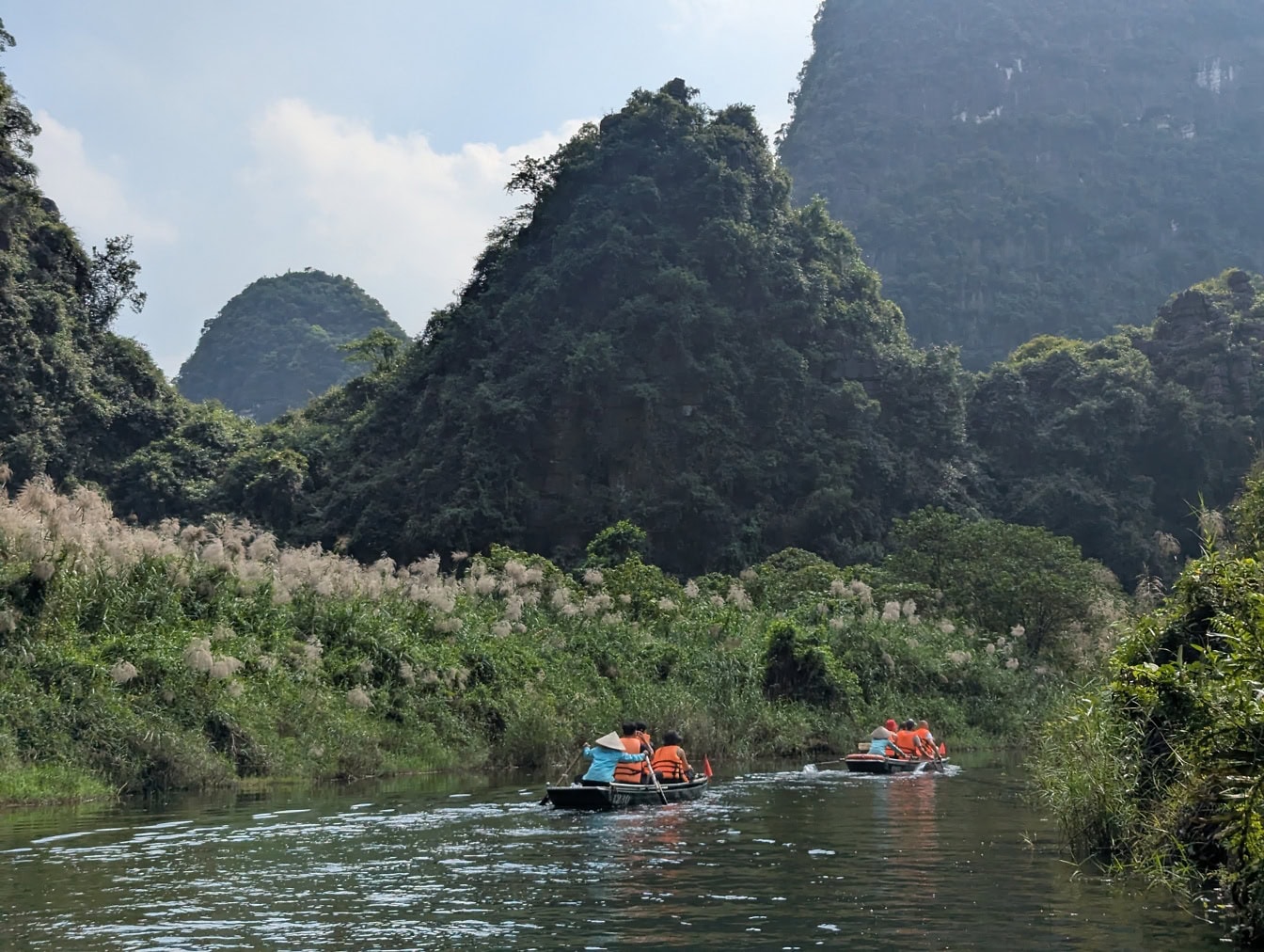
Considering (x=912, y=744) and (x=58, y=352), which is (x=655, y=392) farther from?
(x=912, y=744)

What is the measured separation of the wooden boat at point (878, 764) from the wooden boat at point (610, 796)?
19.2 ft

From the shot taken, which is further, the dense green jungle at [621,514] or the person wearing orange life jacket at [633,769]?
the dense green jungle at [621,514]

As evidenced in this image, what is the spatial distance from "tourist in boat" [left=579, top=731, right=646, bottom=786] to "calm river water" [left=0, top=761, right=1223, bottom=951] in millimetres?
796

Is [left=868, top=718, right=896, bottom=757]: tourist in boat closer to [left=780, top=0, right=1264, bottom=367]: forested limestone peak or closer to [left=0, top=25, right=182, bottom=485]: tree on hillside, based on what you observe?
[left=0, top=25, right=182, bottom=485]: tree on hillside

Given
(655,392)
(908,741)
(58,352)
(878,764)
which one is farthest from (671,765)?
(58,352)

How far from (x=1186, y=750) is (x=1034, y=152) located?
88964 mm

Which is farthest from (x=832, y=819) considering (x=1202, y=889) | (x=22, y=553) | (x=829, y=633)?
(x=829, y=633)

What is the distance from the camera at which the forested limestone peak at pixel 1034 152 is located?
82.4 meters

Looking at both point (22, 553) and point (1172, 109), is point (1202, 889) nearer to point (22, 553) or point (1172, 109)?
point (22, 553)

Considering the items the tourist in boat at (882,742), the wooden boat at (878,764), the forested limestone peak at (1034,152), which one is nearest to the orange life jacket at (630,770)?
the wooden boat at (878,764)

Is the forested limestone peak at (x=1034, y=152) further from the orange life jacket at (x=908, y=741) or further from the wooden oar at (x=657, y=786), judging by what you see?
the wooden oar at (x=657, y=786)

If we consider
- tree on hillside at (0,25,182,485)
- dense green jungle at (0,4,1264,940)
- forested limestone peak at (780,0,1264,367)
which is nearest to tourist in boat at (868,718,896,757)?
dense green jungle at (0,4,1264,940)

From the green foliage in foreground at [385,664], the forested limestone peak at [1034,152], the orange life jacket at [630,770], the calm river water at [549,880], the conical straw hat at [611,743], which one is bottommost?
the calm river water at [549,880]

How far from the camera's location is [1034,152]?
92.4 meters
